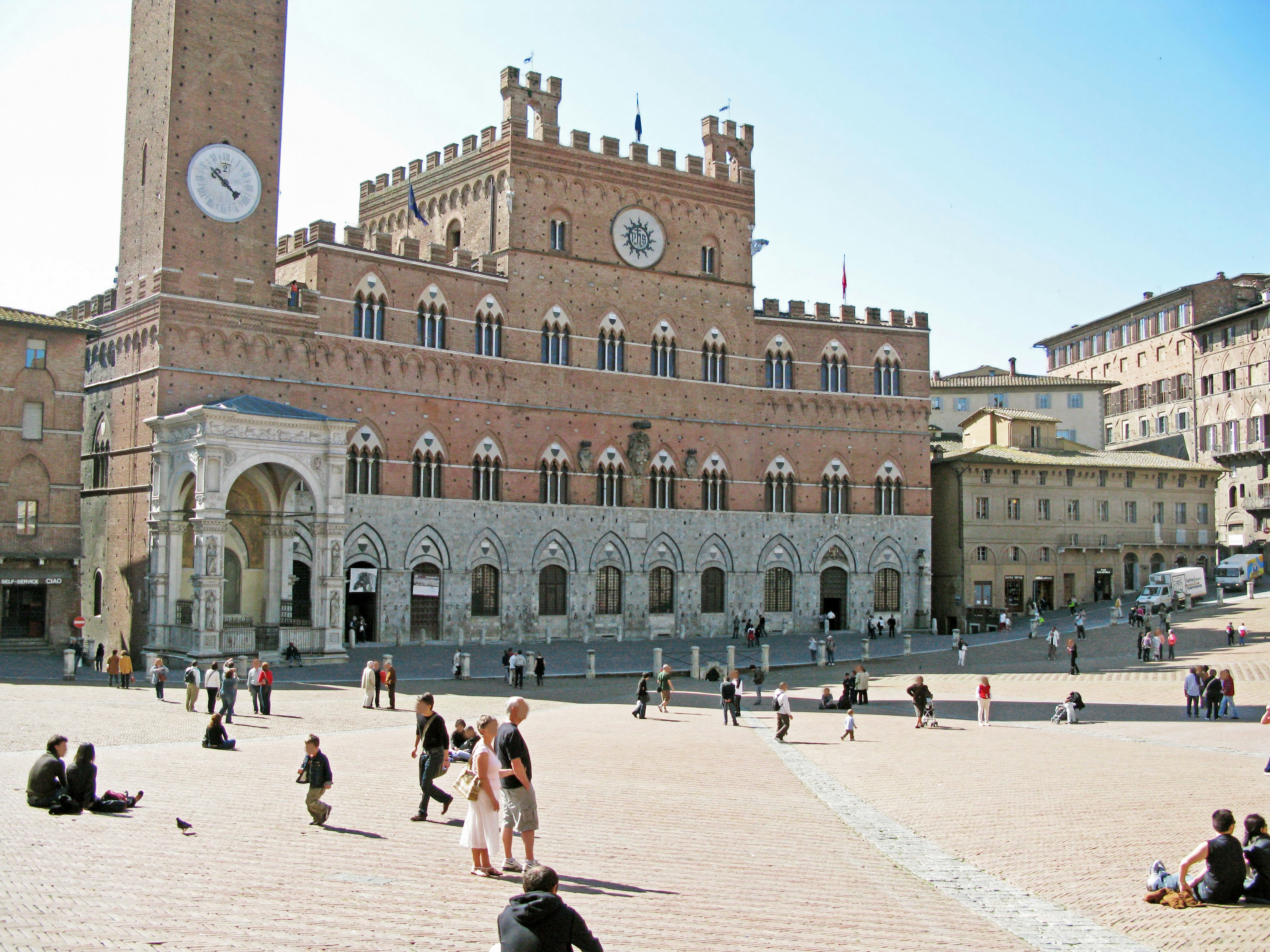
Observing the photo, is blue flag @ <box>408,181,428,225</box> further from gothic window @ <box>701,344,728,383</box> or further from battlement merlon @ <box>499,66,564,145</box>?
gothic window @ <box>701,344,728,383</box>

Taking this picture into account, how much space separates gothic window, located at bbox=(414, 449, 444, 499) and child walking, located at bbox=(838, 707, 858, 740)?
73.1ft

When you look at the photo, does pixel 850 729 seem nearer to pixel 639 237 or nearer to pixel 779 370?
pixel 639 237

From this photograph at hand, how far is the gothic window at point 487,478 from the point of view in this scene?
4469 centimetres

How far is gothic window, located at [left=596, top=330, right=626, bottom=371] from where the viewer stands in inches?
1902

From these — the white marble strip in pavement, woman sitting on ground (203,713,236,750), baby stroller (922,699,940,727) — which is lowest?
the white marble strip in pavement

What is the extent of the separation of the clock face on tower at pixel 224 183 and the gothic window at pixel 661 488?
1884 cm

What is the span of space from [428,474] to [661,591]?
11.5 meters

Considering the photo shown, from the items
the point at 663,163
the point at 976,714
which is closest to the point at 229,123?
the point at 663,163

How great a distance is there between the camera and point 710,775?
60.5ft

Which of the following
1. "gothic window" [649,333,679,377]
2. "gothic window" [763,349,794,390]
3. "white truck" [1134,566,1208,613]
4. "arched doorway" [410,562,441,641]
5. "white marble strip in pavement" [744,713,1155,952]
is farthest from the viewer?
"gothic window" [763,349,794,390]

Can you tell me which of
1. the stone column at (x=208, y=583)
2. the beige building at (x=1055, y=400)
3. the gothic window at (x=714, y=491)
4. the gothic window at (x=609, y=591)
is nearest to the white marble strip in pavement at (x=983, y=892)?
the stone column at (x=208, y=583)

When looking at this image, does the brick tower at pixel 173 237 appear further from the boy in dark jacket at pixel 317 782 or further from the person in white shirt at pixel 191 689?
the boy in dark jacket at pixel 317 782

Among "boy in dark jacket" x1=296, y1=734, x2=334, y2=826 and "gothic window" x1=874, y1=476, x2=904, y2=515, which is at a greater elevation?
"gothic window" x1=874, y1=476, x2=904, y2=515

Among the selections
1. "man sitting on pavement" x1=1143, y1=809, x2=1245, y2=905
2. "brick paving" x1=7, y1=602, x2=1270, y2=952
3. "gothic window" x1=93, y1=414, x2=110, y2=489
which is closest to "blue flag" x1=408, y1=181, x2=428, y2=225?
"gothic window" x1=93, y1=414, x2=110, y2=489
